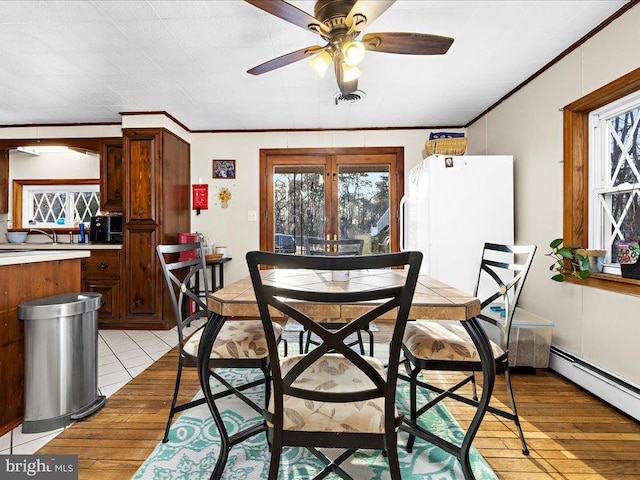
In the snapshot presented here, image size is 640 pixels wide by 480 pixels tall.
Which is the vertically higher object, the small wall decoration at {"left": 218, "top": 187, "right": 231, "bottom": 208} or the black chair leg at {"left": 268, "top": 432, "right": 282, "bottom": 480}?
the small wall decoration at {"left": 218, "top": 187, "right": 231, "bottom": 208}

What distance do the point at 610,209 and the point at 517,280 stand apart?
1.33m

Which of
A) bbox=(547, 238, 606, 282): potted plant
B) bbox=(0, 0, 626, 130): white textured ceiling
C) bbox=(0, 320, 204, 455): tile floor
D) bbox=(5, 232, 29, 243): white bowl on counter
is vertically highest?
bbox=(0, 0, 626, 130): white textured ceiling

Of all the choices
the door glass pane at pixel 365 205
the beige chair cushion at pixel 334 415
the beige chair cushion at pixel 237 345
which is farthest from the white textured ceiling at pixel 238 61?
the beige chair cushion at pixel 334 415

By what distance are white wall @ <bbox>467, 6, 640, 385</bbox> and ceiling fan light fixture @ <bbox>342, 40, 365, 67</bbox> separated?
1.70 m

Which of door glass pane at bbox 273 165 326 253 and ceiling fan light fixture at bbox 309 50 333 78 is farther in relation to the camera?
door glass pane at bbox 273 165 326 253

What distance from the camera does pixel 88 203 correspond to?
15.7 ft

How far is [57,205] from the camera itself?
4.77 meters

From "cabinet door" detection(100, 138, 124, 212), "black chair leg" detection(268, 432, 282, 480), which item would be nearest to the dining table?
"black chair leg" detection(268, 432, 282, 480)

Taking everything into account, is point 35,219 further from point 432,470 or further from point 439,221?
point 432,470

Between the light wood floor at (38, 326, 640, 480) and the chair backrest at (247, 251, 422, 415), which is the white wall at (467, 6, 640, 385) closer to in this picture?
the light wood floor at (38, 326, 640, 480)

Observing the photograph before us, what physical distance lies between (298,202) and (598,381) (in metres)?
3.44

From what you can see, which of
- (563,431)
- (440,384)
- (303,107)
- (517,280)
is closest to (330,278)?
(517,280)

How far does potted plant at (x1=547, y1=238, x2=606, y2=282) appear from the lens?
7.63 feet

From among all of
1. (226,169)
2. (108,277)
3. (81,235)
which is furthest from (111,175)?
(226,169)
